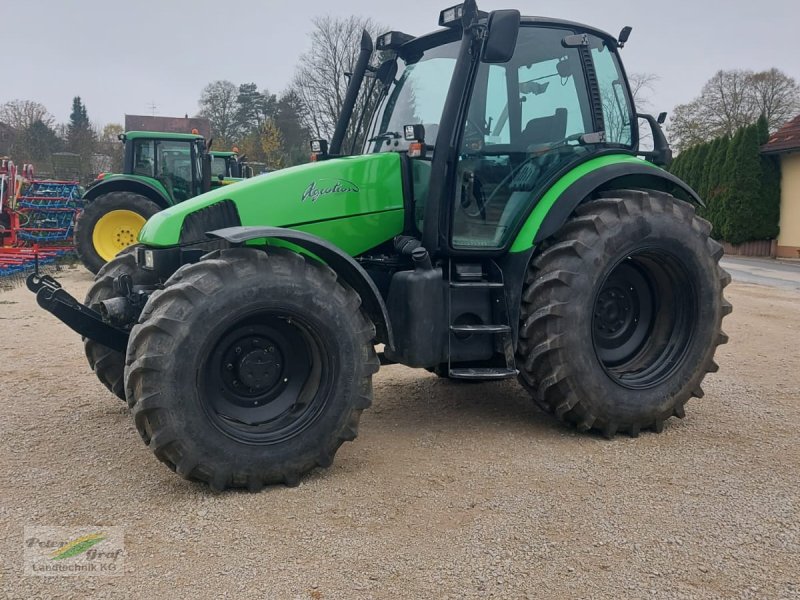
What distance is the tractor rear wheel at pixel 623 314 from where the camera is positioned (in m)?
4.24

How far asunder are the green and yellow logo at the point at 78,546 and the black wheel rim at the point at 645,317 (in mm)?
3060

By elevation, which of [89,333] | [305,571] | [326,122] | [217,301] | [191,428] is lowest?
[305,571]

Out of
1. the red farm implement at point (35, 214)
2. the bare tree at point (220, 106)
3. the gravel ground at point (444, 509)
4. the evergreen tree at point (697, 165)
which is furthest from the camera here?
the bare tree at point (220, 106)

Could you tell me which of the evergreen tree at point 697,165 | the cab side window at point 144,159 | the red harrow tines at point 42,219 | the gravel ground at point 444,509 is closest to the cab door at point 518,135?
the gravel ground at point 444,509

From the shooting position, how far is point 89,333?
12.6 feet

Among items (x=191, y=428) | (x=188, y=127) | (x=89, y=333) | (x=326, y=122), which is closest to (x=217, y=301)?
(x=191, y=428)

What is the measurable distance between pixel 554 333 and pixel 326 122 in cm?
2619

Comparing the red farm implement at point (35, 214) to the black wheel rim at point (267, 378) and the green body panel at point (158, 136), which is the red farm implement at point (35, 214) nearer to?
the green body panel at point (158, 136)

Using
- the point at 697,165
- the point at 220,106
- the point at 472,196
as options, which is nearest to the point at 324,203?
the point at 472,196

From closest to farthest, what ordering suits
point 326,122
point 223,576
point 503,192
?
point 223,576 → point 503,192 → point 326,122

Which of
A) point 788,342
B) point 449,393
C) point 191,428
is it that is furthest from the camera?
point 788,342

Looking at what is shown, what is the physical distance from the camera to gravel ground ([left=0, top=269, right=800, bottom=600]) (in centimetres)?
269

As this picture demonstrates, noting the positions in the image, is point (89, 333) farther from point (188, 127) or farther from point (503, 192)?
point (188, 127)

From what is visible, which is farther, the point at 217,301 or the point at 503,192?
the point at 503,192
